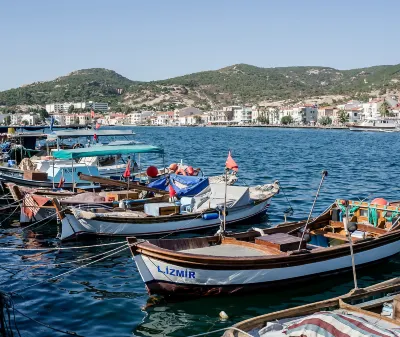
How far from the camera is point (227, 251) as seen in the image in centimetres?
1454

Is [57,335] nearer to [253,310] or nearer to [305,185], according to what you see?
[253,310]

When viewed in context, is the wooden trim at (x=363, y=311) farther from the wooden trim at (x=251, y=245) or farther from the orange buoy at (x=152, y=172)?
the orange buoy at (x=152, y=172)

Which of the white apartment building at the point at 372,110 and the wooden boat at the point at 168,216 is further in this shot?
the white apartment building at the point at 372,110

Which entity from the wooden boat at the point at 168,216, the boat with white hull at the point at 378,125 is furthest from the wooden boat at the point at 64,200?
the boat with white hull at the point at 378,125

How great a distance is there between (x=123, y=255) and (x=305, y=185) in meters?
21.7

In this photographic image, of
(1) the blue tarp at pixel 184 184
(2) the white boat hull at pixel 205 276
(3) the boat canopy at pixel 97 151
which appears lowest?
(2) the white boat hull at pixel 205 276

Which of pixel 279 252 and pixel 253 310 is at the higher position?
pixel 279 252

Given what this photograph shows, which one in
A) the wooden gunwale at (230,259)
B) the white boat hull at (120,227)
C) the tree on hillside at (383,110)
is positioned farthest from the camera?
the tree on hillside at (383,110)

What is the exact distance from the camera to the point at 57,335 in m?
11.7

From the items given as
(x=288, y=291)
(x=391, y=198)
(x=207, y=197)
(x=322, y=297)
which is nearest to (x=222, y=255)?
(x=288, y=291)

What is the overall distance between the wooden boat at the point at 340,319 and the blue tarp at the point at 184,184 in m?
13.7

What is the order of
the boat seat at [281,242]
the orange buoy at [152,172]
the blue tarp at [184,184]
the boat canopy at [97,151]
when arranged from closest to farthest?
the boat seat at [281,242] < the blue tarp at [184,184] < the boat canopy at [97,151] < the orange buoy at [152,172]

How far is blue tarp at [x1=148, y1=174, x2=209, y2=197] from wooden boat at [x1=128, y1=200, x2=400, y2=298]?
303 inches

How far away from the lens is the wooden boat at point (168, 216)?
19.7 m
